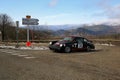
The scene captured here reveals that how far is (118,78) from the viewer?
10.6 m

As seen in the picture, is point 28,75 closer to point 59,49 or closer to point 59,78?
point 59,78

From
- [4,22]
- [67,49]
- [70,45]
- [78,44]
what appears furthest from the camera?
[4,22]

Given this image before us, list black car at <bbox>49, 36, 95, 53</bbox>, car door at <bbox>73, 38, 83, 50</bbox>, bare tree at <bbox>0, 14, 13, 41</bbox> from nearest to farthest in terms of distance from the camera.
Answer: black car at <bbox>49, 36, 95, 53</bbox> < car door at <bbox>73, 38, 83, 50</bbox> < bare tree at <bbox>0, 14, 13, 41</bbox>

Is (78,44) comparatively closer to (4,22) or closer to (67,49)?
(67,49)

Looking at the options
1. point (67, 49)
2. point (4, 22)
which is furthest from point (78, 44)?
point (4, 22)

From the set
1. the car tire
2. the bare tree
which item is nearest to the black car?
the car tire

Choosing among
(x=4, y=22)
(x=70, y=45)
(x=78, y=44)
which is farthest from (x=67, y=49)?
(x=4, y=22)

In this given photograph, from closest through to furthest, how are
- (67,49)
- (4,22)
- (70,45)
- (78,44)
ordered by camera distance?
1. (67,49)
2. (70,45)
3. (78,44)
4. (4,22)

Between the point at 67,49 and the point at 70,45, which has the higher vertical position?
the point at 70,45

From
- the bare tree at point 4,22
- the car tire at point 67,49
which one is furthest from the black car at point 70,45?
the bare tree at point 4,22

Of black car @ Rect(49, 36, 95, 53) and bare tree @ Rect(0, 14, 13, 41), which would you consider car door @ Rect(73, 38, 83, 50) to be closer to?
black car @ Rect(49, 36, 95, 53)

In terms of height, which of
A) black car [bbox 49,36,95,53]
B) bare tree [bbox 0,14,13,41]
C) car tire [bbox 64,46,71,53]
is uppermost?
bare tree [bbox 0,14,13,41]

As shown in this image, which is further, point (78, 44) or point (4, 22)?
point (4, 22)

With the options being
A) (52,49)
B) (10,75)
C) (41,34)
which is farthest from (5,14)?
(10,75)
